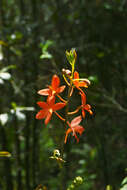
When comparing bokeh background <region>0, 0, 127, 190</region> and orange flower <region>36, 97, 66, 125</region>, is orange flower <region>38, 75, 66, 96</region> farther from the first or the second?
bokeh background <region>0, 0, 127, 190</region>

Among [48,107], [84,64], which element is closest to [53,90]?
[48,107]

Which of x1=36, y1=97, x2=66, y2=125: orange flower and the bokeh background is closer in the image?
x1=36, y1=97, x2=66, y2=125: orange flower

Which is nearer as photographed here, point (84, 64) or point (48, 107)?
point (48, 107)

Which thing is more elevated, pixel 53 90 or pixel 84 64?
pixel 84 64

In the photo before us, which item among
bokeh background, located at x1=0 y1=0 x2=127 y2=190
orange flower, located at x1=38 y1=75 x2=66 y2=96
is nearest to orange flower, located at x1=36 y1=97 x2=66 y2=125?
orange flower, located at x1=38 y1=75 x2=66 y2=96

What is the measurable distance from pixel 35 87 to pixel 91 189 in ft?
4.31

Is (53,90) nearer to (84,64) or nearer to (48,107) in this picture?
(48,107)

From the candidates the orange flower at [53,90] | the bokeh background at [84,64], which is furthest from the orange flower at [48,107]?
the bokeh background at [84,64]

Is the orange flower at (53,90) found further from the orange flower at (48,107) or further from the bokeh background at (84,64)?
the bokeh background at (84,64)

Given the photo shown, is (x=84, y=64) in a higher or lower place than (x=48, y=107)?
higher

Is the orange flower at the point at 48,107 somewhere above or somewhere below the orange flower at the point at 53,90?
below

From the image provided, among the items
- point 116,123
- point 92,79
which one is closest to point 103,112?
point 116,123

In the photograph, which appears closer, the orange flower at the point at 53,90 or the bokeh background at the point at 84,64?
the orange flower at the point at 53,90

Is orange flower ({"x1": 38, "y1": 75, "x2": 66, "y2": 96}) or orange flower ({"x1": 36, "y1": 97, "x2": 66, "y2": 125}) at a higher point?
orange flower ({"x1": 38, "y1": 75, "x2": 66, "y2": 96})
